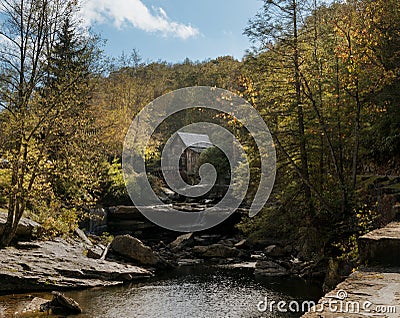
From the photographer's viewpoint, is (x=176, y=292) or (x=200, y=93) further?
(x=200, y=93)

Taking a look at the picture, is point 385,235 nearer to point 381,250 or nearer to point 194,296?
point 381,250

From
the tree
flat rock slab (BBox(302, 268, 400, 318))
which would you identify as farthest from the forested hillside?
flat rock slab (BBox(302, 268, 400, 318))

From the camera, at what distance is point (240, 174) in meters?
17.3

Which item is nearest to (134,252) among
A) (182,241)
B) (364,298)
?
(182,241)

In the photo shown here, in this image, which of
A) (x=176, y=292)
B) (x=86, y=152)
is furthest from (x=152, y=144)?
(x=176, y=292)

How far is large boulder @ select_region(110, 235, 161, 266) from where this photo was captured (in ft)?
48.1

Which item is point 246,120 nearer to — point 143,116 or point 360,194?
point 360,194

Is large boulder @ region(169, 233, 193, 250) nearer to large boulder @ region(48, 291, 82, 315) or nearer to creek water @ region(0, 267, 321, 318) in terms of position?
creek water @ region(0, 267, 321, 318)

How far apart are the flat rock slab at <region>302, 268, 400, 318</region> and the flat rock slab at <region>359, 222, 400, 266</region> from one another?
24 centimetres

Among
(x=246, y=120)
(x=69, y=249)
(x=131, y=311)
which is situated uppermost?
Answer: (x=246, y=120)

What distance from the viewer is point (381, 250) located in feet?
14.7

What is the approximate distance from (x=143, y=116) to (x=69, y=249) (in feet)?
60.1

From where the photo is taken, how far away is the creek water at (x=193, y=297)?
9.20 metres

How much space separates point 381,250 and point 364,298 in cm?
132
